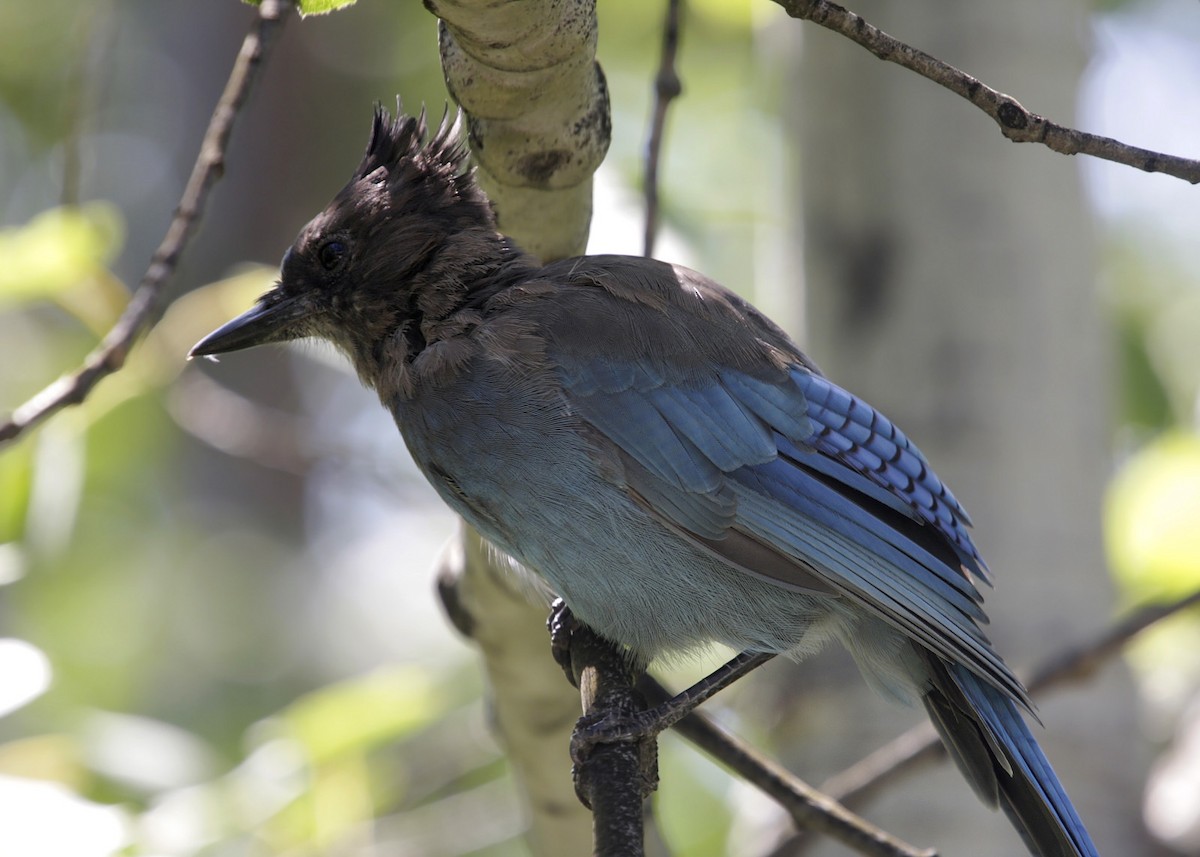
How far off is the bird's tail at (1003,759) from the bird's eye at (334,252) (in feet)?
4.27

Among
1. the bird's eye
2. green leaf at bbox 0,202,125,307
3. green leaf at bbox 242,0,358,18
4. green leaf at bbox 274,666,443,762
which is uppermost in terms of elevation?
green leaf at bbox 0,202,125,307

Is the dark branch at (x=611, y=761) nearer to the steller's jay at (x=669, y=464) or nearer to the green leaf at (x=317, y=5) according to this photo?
the steller's jay at (x=669, y=464)

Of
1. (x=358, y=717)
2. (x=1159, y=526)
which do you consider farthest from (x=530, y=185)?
(x=1159, y=526)

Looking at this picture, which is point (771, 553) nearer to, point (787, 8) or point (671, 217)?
point (787, 8)

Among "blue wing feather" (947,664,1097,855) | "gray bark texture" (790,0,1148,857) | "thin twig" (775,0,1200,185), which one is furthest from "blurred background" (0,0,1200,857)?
"thin twig" (775,0,1200,185)

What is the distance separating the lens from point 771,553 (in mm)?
2387

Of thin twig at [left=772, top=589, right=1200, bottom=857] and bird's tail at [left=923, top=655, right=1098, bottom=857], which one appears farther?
thin twig at [left=772, top=589, right=1200, bottom=857]

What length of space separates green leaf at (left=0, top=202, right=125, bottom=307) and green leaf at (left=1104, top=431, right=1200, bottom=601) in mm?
2325

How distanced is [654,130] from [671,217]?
682 millimetres

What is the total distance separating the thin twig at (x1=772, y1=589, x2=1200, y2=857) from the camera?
8.86 feet

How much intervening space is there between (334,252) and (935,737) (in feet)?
4.78

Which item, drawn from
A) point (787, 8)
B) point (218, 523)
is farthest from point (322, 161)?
point (787, 8)

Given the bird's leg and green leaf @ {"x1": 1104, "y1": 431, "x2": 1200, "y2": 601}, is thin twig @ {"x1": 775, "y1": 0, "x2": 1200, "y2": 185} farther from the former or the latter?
green leaf @ {"x1": 1104, "y1": 431, "x2": 1200, "y2": 601}

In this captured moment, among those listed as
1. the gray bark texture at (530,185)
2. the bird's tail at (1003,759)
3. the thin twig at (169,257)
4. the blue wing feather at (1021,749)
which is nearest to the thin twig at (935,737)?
the bird's tail at (1003,759)
